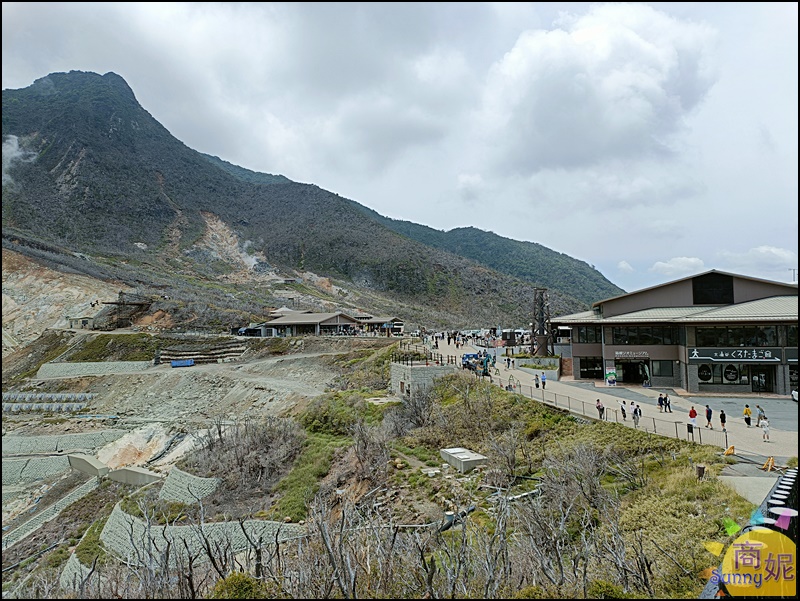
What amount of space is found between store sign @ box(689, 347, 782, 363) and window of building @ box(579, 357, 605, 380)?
7.06m

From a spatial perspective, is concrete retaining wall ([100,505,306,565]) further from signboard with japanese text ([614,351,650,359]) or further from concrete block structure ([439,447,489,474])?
signboard with japanese text ([614,351,650,359])

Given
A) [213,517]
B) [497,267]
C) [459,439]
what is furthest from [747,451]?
[497,267]

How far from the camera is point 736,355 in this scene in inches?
876

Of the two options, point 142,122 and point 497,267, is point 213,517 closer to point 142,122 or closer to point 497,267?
point 497,267

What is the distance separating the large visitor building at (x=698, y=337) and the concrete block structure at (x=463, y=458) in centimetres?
1291

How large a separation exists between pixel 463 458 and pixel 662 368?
15.6m

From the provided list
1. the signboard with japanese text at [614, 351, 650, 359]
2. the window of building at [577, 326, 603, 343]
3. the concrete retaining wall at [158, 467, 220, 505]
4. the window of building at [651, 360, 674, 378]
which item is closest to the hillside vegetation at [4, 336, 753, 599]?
the concrete retaining wall at [158, 467, 220, 505]

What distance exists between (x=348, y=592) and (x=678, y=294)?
2680 centimetres

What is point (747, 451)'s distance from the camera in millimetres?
13891

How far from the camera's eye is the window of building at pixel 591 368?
1195 inches

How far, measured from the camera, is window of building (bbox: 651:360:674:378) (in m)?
26.2

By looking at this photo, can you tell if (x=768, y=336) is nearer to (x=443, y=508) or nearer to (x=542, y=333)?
(x=443, y=508)

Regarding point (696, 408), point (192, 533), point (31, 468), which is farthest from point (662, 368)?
point (31, 468)

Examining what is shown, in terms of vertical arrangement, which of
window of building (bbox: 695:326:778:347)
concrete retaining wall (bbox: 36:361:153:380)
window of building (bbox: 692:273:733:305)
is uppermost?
window of building (bbox: 692:273:733:305)
